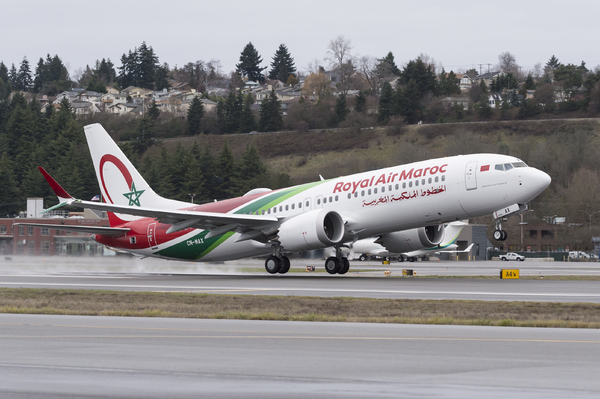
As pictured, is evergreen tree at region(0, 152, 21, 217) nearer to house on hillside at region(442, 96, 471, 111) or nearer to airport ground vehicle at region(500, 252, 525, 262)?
airport ground vehicle at region(500, 252, 525, 262)

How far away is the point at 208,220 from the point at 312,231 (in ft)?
17.1

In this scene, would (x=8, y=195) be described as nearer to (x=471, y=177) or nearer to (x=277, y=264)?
(x=277, y=264)

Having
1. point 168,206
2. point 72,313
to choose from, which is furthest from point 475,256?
point 72,313

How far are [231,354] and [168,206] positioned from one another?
31491 millimetres

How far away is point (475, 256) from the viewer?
337 feet

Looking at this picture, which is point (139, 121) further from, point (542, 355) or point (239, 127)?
point (542, 355)

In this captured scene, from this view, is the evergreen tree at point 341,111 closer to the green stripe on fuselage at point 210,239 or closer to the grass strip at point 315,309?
the green stripe on fuselage at point 210,239

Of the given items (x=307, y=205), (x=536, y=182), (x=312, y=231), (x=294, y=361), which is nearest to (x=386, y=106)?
(x=307, y=205)

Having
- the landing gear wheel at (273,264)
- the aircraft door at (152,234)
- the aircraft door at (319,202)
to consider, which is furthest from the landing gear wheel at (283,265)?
the aircraft door at (152,234)

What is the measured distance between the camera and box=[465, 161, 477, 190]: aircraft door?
1251 inches

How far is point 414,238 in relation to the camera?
37.5m

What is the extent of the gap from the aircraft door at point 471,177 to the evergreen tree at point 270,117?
5898 inches

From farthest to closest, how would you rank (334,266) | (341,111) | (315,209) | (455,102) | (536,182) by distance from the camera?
(341,111) → (455,102) → (334,266) → (315,209) → (536,182)

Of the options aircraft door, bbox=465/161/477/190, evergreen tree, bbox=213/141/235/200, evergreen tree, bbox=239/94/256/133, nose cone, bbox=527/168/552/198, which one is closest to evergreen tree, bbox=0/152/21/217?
evergreen tree, bbox=213/141/235/200
